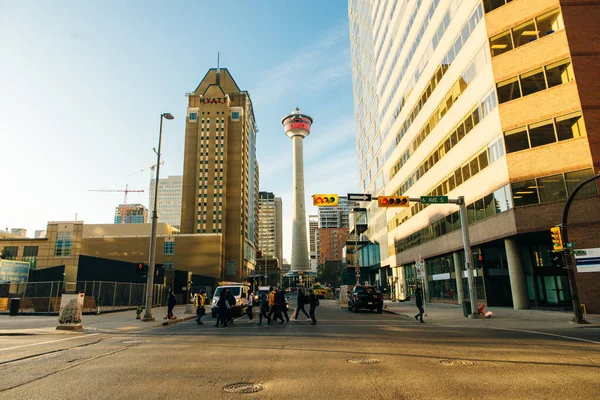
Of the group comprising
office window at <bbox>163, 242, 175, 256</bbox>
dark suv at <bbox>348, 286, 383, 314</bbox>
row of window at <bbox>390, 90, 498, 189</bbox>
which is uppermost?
row of window at <bbox>390, 90, 498, 189</bbox>

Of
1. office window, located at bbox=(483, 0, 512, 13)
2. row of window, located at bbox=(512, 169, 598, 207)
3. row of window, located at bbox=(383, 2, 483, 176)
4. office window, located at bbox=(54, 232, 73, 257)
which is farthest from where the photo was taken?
office window, located at bbox=(54, 232, 73, 257)

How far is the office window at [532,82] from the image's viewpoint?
25094 millimetres

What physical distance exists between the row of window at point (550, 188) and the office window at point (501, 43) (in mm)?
9082

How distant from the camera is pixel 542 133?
2452 centimetres

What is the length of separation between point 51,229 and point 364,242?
61833 millimetres

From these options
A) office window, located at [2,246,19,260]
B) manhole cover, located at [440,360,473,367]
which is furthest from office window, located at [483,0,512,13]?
office window, located at [2,246,19,260]

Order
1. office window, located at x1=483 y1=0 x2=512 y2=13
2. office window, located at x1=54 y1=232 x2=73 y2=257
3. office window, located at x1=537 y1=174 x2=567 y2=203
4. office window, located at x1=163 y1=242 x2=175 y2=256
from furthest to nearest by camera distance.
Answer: office window, located at x1=163 y1=242 x2=175 y2=256
office window, located at x1=54 y1=232 x2=73 y2=257
office window, located at x1=483 y1=0 x2=512 y2=13
office window, located at x1=537 y1=174 x2=567 y2=203

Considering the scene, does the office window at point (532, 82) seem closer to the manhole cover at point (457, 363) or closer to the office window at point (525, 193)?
the office window at point (525, 193)

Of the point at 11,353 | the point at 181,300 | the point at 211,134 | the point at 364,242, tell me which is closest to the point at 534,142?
the point at 11,353

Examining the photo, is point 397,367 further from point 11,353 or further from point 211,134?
point 211,134

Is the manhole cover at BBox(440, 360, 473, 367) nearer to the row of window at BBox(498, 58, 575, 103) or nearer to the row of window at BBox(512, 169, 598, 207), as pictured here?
the row of window at BBox(512, 169, 598, 207)

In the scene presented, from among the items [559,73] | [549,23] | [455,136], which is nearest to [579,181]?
[559,73]

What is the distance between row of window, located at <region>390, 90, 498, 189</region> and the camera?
27969 millimetres

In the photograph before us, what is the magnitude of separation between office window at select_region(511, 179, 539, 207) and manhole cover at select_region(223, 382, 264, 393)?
23098mm
